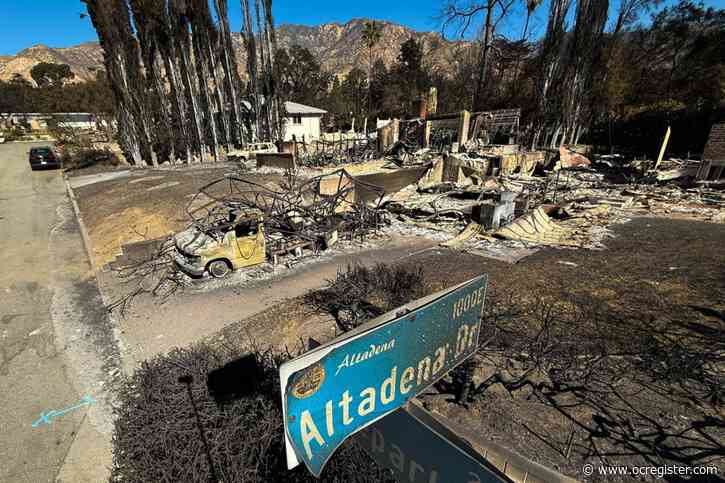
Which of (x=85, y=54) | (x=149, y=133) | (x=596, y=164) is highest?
(x=85, y=54)

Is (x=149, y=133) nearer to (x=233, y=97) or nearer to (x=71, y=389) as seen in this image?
(x=233, y=97)

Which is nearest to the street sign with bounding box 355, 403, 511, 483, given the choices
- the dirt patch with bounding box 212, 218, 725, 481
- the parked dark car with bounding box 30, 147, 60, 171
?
the dirt patch with bounding box 212, 218, 725, 481

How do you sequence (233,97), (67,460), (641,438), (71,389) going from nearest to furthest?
(641,438)
(67,460)
(71,389)
(233,97)

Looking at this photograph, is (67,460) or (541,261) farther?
(541,261)

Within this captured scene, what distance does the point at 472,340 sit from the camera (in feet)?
5.96

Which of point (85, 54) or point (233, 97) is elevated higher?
point (85, 54)

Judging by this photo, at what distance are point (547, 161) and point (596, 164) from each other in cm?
349

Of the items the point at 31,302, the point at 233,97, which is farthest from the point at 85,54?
the point at 31,302

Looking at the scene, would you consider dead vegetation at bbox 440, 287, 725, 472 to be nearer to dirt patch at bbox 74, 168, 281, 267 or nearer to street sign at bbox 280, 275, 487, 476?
street sign at bbox 280, 275, 487, 476

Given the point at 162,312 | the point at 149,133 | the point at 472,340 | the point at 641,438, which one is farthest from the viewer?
the point at 149,133

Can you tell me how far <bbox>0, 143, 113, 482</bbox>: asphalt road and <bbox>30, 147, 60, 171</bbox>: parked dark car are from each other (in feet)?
52.4

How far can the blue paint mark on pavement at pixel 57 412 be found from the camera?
14.0ft

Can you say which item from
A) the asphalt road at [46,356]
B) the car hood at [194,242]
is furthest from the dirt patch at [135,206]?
the car hood at [194,242]

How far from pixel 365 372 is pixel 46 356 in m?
7.12
